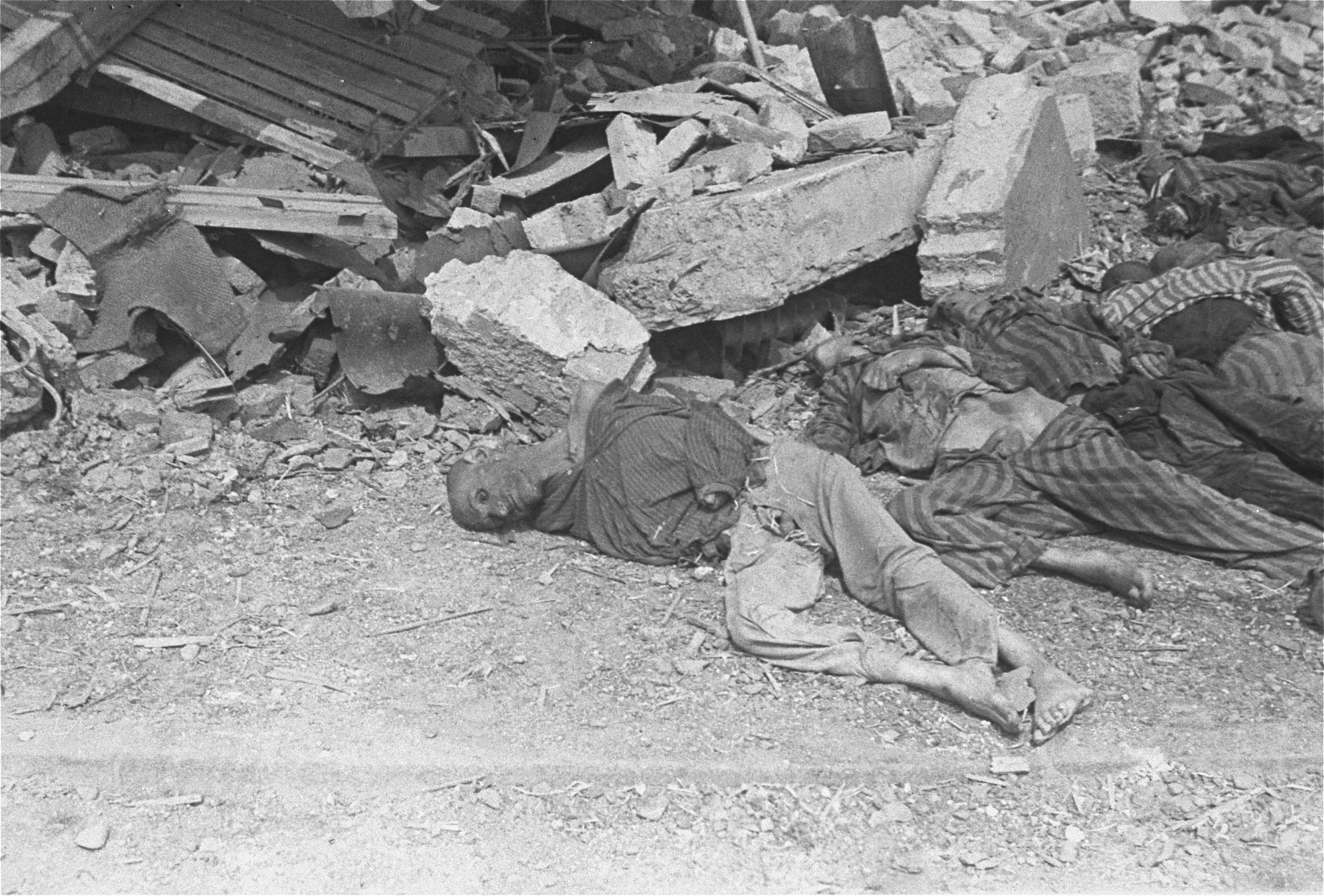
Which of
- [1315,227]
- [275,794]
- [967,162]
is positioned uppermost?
[967,162]

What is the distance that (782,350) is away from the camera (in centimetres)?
637

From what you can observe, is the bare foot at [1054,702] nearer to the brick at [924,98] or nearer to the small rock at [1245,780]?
the small rock at [1245,780]

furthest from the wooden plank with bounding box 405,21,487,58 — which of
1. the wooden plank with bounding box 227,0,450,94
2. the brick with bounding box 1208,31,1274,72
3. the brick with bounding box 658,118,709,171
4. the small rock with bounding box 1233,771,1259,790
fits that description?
the brick with bounding box 1208,31,1274,72

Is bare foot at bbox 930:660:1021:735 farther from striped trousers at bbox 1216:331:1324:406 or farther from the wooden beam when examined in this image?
the wooden beam

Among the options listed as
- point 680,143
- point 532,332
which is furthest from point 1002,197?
point 532,332

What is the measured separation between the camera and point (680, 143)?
6445 millimetres

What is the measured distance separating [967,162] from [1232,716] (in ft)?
12.5

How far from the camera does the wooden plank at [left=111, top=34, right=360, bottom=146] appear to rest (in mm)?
6379

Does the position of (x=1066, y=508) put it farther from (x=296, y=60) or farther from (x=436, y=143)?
(x=296, y=60)

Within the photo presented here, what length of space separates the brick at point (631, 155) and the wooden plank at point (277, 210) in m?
1.32

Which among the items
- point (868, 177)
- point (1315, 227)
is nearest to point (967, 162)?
point (868, 177)

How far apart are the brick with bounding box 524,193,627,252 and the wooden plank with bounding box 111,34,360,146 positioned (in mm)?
1274

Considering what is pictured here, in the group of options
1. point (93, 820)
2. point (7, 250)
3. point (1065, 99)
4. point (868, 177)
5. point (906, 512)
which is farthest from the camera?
point (1065, 99)

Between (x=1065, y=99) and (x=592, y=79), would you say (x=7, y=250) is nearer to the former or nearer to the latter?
(x=592, y=79)
